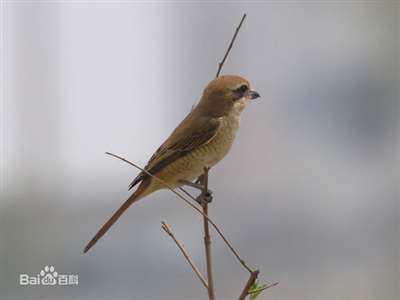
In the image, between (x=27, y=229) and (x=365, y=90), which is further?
(x=365, y=90)

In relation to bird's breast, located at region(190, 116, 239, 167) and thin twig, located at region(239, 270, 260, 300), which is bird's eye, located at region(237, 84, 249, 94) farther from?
thin twig, located at region(239, 270, 260, 300)

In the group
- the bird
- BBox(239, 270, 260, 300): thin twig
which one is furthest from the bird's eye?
BBox(239, 270, 260, 300): thin twig

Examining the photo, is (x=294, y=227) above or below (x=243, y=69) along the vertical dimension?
below

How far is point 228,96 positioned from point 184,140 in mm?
289

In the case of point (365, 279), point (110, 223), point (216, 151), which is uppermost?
point (365, 279)

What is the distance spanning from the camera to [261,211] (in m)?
12.1

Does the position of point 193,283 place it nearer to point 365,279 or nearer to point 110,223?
point 365,279

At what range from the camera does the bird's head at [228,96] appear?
3758 mm

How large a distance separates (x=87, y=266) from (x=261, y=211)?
650 centimetres

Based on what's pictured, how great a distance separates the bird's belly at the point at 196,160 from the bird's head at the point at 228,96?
16cm

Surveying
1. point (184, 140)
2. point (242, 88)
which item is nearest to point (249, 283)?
point (184, 140)

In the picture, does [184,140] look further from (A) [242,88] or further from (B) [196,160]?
(A) [242,88]

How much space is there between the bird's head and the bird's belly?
0.51 feet

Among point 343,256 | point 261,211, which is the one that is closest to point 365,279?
point 343,256
